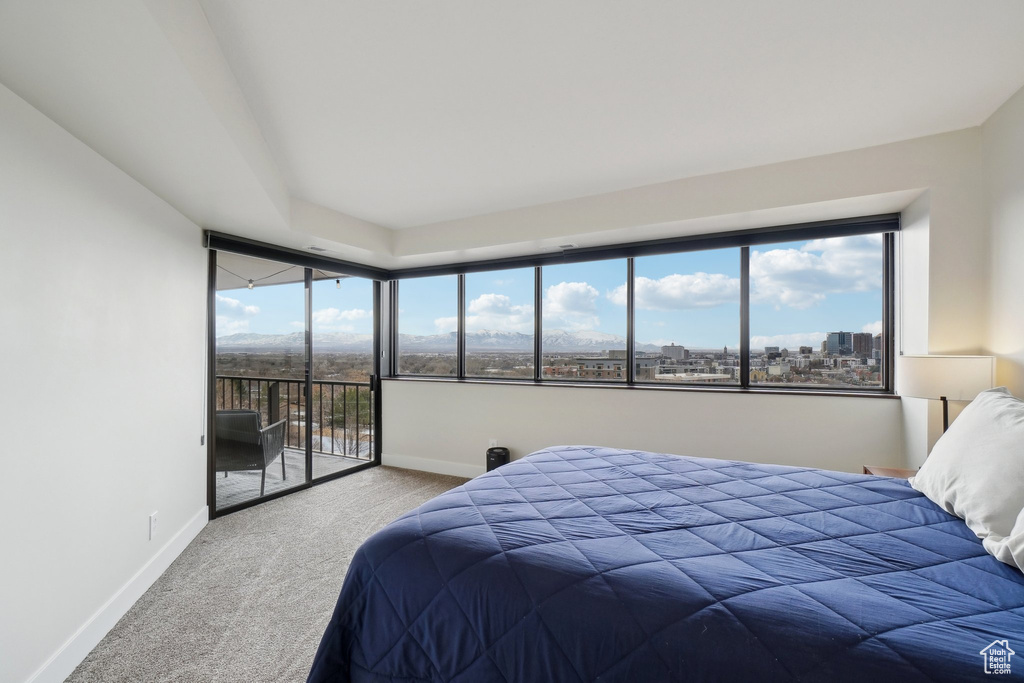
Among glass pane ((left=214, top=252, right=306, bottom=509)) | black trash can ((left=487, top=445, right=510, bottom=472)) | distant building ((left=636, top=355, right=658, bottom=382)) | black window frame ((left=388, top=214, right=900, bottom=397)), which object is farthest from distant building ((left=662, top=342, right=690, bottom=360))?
glass pane ((left=214, top=252, right=306, bottom=509))

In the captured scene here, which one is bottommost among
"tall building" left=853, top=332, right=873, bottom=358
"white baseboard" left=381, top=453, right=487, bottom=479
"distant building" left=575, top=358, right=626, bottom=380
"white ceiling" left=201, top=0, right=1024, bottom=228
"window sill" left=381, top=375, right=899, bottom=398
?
"white baseboard" left=381, top=453, right=487, bottom=479

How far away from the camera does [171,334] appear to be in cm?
282

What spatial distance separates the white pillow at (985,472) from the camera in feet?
4.09

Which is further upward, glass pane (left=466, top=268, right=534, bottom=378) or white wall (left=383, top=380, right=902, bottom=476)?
glass pane (left=466, top=268, right=534, bottom=378)

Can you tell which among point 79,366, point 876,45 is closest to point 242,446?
point 79,366

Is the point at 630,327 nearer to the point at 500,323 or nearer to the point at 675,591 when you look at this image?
the point at 500,323

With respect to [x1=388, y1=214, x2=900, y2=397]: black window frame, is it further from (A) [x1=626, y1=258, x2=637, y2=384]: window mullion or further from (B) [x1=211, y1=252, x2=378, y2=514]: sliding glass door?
(B) [x1=211, y1=252, x2=378, y2=514]: sliding glass door

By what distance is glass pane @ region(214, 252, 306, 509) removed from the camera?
3.54 meters

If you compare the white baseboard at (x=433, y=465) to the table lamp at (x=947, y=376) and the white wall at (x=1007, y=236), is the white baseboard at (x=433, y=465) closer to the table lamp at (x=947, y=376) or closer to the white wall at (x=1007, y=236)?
the table lamp at (x=947, y=376)

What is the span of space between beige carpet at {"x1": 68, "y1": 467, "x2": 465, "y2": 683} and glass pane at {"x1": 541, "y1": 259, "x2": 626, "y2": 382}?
2.00 meters

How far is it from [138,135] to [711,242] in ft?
12.0

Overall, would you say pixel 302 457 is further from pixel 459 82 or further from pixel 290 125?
pixel 459 82

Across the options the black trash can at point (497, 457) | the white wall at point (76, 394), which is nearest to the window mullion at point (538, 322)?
the black trash can at point (497, 457)

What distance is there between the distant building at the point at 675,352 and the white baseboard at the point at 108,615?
387 cm
